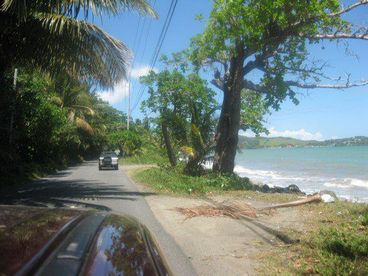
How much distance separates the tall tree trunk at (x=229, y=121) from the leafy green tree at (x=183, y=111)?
1.15m

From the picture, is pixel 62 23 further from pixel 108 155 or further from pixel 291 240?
pixel 108 155

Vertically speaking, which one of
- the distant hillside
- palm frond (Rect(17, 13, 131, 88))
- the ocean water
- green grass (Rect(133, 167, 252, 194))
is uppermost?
the distant hillside

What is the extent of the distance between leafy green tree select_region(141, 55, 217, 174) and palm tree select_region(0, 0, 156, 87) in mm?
7505

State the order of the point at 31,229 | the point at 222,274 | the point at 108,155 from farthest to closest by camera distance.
Result: the point at 108,155, the point at 222,274, the point at 31,229

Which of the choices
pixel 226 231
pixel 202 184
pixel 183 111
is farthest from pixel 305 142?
pixel 226 231

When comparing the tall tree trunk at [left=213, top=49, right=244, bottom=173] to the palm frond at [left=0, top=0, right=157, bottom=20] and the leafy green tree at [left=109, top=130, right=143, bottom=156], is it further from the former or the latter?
the leafy green tree at [left=109, top=130, right=143, bottom=156]

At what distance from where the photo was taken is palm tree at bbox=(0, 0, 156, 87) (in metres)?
12.9

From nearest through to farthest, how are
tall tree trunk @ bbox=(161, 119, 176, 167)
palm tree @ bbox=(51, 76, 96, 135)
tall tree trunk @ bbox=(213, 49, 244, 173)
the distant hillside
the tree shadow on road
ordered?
the tree shadow on road < tall tree trunk @ bbox=(213, 49, 244, 173) < tall tree trunk @ bbox=(161, 119, 176, 167) < palm tree @ bbox=(51, 76, 96, 135) < the distant hillside

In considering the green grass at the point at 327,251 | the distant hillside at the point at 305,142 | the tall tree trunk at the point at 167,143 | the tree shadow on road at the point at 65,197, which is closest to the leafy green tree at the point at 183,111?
the tall tree trunk at the point at 167,143

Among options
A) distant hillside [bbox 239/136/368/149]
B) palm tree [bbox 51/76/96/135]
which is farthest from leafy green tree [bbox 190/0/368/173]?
distant hillside [bbox 239/136/368/149]

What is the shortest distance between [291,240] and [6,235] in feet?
21.7

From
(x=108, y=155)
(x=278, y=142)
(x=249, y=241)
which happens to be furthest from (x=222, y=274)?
(x=278, y=142)

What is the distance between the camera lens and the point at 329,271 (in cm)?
599

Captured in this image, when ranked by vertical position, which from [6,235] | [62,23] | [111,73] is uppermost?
[62,23]
